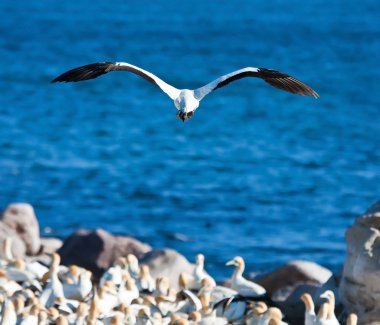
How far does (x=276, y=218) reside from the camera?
Answer: 942 inches

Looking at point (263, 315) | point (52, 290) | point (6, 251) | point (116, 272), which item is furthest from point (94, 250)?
point (263, 315)

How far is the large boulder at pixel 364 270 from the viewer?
1244cm

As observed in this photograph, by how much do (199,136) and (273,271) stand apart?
18.2 metres

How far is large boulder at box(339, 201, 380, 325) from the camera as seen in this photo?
12438 mm

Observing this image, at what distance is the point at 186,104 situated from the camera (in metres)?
9.70

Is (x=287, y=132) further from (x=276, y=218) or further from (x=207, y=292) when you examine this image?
(x=207, y=292)

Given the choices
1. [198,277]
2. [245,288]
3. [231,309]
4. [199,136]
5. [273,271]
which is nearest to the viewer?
[231,309]

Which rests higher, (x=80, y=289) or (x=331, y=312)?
(x=331, y=312)

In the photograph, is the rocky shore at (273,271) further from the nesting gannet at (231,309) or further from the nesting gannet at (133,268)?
the nesting gannet at (133,268)

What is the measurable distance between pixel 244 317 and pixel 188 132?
71.7 ft

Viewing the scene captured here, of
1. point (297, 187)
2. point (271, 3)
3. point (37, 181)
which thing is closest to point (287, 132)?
point (297, 187)

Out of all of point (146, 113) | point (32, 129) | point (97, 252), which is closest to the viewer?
point (97, 252)

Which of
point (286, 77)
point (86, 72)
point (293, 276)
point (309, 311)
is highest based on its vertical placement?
point (286, 77)

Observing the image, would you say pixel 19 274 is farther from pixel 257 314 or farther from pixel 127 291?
pixel 257 314
